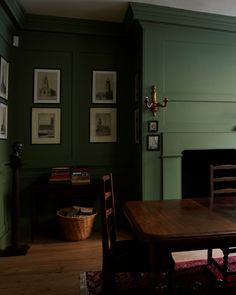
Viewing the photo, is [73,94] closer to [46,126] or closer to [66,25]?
[46,126]

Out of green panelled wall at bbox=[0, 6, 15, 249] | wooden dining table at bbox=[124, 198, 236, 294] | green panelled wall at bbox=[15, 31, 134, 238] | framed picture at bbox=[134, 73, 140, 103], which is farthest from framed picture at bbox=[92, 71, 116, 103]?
wooden dining table at bbox=[124, 198, 236, 294]

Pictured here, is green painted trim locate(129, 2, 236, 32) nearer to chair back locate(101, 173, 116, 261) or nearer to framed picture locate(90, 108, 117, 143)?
framed picture locate(90, 108, 117, 143)

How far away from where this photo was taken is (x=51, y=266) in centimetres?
257

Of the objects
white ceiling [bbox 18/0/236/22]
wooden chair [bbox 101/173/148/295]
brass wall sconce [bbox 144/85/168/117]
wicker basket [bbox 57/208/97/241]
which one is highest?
white ceiling [bbox 18/0/236/22]

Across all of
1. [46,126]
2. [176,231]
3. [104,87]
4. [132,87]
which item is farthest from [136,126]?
[176,231]

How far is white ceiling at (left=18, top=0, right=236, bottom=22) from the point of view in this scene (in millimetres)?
3008

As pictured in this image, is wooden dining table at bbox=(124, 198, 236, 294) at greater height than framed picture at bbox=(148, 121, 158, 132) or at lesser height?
lesser

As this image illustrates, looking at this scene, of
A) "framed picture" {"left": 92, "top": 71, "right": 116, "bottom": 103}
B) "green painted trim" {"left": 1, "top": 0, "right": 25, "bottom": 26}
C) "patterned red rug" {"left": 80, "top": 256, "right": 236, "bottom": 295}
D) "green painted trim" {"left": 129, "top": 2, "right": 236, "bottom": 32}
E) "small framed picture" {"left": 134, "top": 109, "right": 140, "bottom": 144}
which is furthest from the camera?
"framed picture" {"left": 92, "top": 71, "right": 116, "bottom": 103}

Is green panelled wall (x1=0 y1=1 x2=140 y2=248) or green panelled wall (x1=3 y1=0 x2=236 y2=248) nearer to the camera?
green panelled wall (x1=3 y1=0 x2=236 y2=248)

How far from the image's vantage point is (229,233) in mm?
1494

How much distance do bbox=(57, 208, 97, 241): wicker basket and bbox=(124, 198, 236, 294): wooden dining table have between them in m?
1.37

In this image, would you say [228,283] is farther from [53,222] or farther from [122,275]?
[53,222]

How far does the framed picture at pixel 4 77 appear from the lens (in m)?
2.93

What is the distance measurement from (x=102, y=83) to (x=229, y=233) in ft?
8.75
